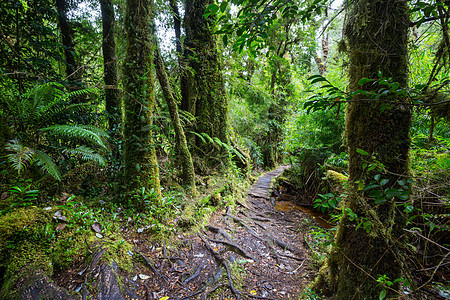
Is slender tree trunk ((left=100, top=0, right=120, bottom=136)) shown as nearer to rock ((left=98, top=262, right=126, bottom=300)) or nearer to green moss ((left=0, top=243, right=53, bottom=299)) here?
green moss ((left=0, top=243, right=53, bottom=299))

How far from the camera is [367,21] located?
2.34 m

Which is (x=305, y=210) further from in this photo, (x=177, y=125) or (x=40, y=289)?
(x=40, y=289)

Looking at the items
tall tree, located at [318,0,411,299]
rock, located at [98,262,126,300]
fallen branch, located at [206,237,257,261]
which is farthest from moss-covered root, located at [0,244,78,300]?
tall tree, located at [318,0,411,299]

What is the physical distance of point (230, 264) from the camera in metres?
3.44

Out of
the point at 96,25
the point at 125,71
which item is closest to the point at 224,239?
the point at 125,71

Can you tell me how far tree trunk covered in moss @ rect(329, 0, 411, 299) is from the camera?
2.16 metres

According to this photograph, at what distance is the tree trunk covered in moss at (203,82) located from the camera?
22.7 ft

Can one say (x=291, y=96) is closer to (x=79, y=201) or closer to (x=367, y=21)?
(x=367, y=21)

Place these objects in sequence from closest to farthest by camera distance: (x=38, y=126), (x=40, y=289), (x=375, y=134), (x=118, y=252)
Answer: (x=40, y=289) < (x=375, y=134) < (x=118, y=252) < (x=38, y=126)

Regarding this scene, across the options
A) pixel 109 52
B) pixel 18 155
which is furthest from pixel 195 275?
pixel 109 52

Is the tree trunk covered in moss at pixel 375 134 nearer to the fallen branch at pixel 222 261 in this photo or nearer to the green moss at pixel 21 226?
the fallen branch at pixel 222 261

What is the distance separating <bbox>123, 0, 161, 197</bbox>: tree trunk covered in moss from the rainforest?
0.09 feet

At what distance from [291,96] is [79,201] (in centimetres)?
1399

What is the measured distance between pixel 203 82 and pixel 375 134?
19.1 ft
